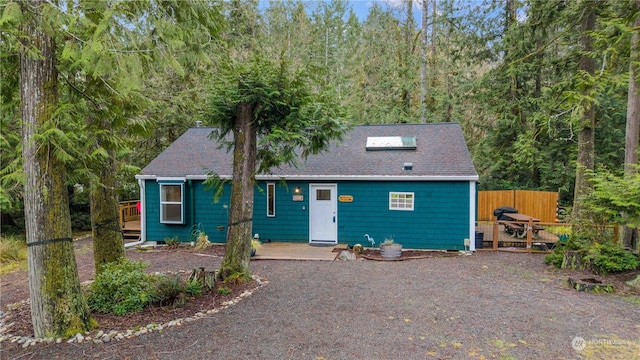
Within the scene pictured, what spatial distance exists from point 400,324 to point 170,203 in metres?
8.62

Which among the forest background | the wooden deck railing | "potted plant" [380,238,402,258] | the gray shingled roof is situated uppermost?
the forest background

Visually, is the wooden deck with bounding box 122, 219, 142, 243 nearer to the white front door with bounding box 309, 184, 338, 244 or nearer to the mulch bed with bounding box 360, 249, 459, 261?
the white front door with bounding box 309, 184, 338, 244

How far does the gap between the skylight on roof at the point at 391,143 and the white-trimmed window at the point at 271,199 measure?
10.6ft

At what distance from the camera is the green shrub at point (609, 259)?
7.11m

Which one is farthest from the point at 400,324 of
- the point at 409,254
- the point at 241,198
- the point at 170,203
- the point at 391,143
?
the point at 170,203

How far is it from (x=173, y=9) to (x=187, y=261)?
629cm

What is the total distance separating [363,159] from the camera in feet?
35.7

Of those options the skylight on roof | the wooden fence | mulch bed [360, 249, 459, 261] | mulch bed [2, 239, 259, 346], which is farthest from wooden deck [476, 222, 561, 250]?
mulch bed [2, 239, 259, 346]

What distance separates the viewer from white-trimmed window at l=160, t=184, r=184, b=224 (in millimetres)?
11047

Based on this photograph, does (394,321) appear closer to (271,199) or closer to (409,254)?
(409,254)

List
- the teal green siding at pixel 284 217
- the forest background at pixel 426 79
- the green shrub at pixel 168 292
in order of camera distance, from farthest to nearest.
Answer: the teal green siding at pixel 284 217 < the green shrub at pixel 168 292 < the forest background at pixel 426 79

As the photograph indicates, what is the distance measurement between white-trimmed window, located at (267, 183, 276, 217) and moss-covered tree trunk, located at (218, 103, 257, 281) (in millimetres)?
3929

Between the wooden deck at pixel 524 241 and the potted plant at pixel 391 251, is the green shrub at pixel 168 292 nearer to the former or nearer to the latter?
the potted plant at pixel 391 251

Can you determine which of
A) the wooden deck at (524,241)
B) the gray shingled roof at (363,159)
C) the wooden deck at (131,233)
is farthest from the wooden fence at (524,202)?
the wooden deck at (131,233)
